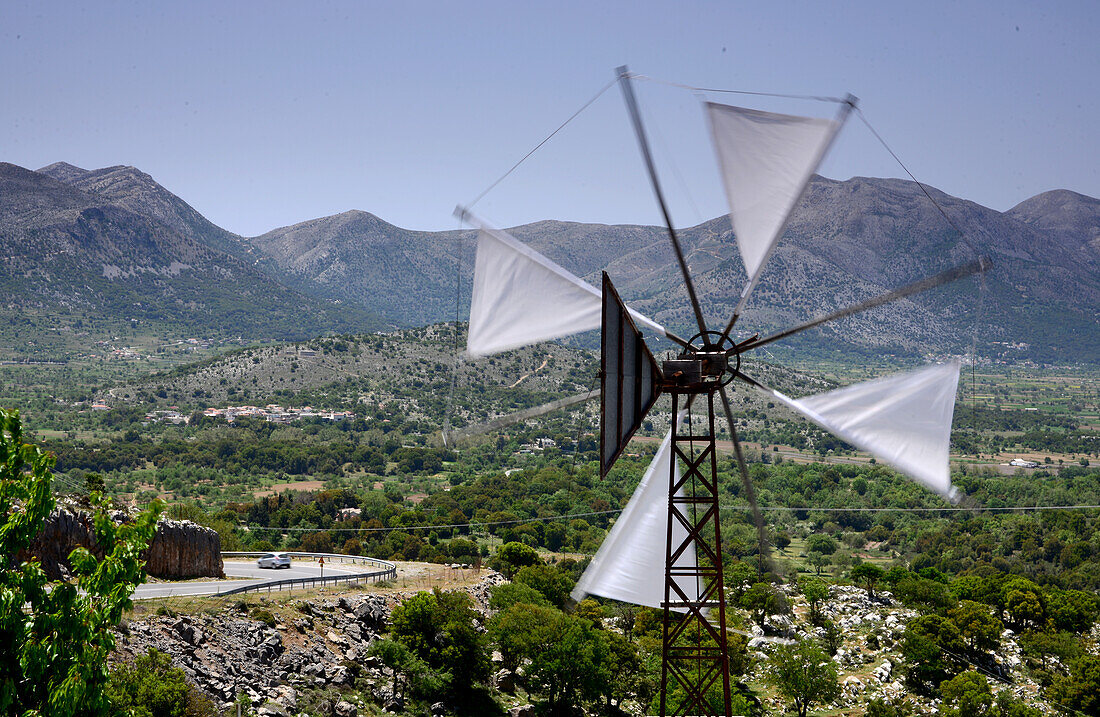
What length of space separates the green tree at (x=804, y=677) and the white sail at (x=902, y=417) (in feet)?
86.7

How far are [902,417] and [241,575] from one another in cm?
3057

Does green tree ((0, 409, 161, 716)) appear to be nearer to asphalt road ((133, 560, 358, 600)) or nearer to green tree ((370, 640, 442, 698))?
asphalt road ((133, 560, 358, 600))

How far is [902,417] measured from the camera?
37.3 feet

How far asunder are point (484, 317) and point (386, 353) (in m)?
164

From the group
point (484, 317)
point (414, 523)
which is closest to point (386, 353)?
point (414, 523)

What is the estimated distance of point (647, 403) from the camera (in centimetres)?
1241

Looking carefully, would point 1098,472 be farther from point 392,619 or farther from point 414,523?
point 392,619

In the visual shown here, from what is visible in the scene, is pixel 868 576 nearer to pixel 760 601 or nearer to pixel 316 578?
pixel 760 601

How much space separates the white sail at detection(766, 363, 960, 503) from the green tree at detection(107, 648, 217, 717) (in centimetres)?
1706

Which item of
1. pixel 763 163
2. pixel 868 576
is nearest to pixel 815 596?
pixel 868 576

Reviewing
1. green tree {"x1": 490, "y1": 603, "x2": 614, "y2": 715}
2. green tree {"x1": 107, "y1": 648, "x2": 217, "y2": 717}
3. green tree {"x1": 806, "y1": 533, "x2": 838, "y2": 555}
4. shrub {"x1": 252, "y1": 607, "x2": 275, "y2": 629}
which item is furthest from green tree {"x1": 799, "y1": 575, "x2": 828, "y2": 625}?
green tree {"x1": 107, "y1": 648, "x2": 217, "y2": 717}

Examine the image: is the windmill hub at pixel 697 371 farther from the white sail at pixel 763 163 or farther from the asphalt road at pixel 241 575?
the asphalt road at pixel 241 575

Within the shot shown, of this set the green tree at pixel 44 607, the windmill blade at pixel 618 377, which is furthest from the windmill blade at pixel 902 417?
the green tree at pixel 44 607

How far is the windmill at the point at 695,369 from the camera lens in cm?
1112
